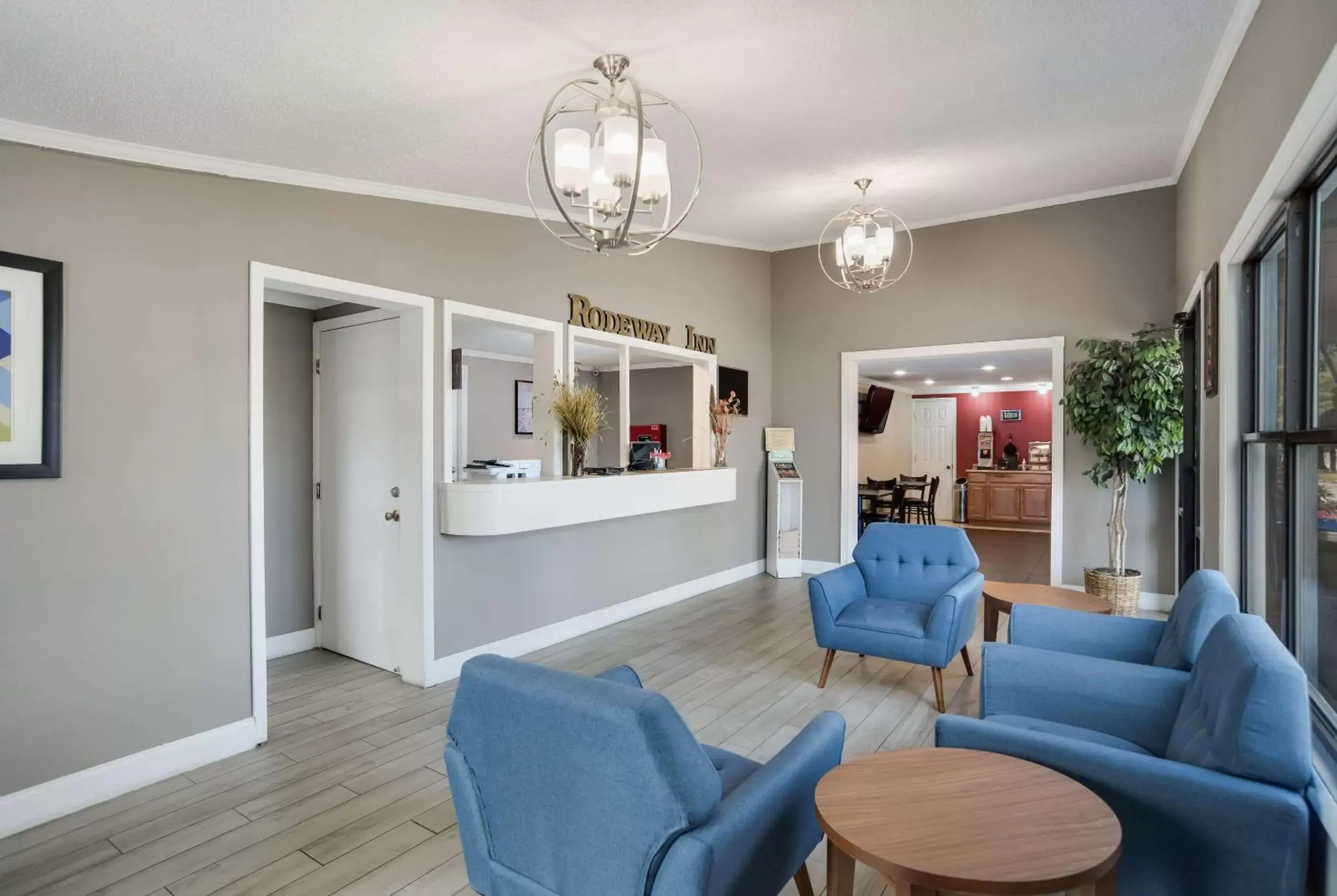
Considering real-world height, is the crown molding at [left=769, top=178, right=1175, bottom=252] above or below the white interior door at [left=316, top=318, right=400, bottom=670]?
above

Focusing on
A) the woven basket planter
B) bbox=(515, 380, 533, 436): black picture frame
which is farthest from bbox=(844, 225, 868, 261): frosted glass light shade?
bbox=(515, 380, 533, 436): black picture frame

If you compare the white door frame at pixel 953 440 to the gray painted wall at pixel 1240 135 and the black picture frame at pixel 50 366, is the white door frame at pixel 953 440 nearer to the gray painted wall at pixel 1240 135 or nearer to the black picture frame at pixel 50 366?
the gray painted wall at pixel 1240 135

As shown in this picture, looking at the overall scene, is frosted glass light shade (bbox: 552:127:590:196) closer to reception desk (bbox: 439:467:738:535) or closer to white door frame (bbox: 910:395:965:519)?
reception desk (bbox: 439:467:738:535)

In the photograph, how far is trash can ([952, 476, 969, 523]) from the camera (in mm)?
11750

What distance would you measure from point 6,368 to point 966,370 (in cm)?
951

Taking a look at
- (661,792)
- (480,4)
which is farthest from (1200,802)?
(480,4)

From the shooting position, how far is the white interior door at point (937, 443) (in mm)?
12703

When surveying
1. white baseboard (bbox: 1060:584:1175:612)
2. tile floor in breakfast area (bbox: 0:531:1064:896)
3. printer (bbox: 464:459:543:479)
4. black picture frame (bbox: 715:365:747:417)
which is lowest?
tile floor in breakfast area (bbox: 0:531:1064:896)

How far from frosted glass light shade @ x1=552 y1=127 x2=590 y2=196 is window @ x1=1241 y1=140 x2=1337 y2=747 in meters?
2.09

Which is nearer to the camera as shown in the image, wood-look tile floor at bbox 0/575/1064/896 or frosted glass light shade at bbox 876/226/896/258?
wood-look tile floor at bbox 0/575/1064/896

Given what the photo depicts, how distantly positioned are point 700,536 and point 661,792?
192 inches

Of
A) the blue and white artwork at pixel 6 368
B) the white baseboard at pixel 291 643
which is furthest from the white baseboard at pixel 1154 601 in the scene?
the blue and white artwork at pixel 6 368

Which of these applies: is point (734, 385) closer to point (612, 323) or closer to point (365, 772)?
point (612, 323)

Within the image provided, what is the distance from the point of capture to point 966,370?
957cm
